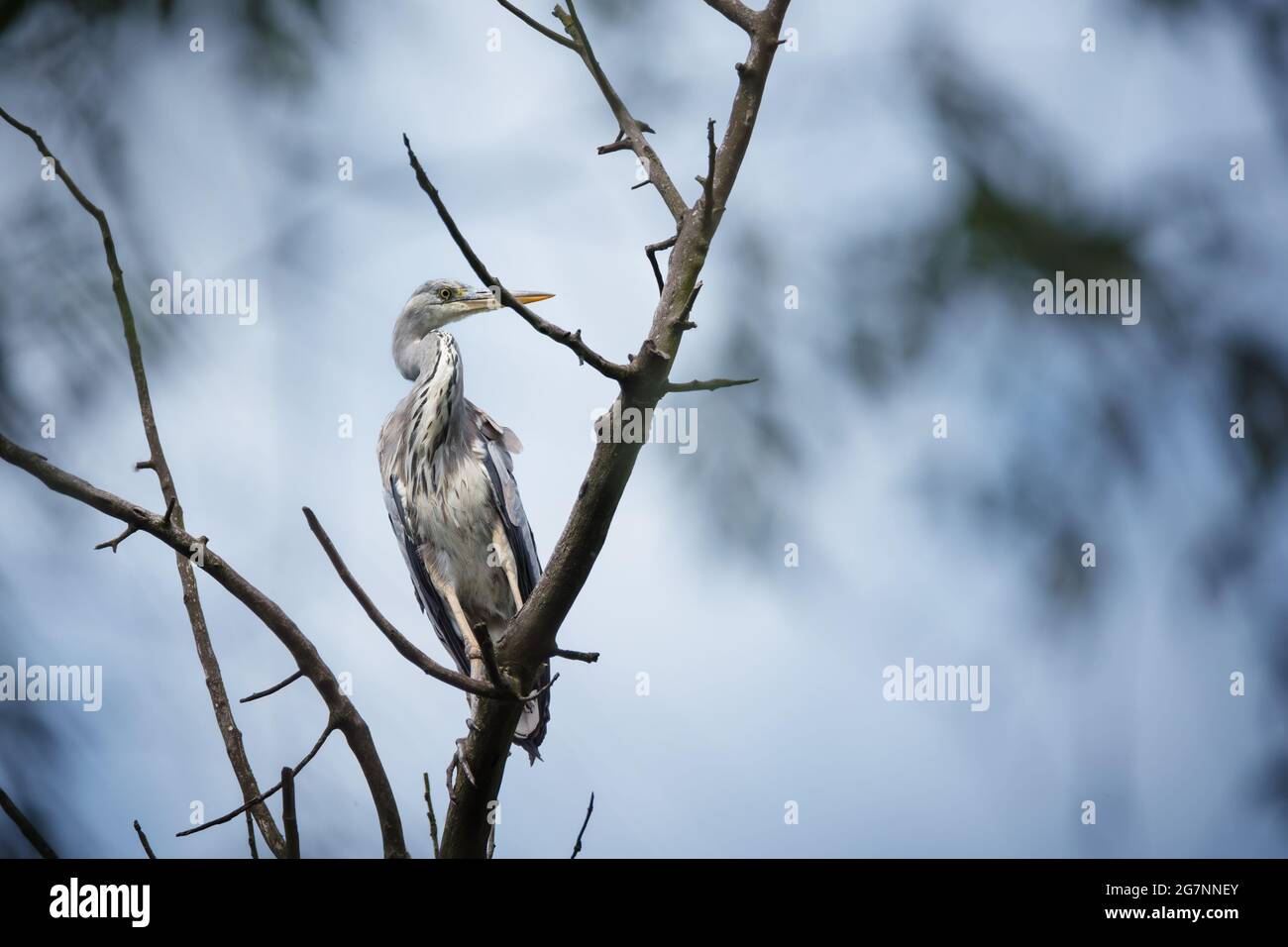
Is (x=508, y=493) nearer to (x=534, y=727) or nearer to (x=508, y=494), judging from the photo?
(x=508, y=494)

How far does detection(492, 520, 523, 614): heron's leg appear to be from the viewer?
3160mm

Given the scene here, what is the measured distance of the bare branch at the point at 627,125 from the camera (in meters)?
2.15

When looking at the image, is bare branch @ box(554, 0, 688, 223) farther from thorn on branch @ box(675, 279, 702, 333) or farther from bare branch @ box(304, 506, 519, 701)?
bare branch @ box(304, 506, 519, 701)

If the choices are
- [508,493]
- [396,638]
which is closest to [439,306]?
[508,493]

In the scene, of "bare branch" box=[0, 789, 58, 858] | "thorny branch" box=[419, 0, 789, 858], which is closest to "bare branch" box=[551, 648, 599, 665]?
"thorny branch" box=[419, 0, 789, 858]

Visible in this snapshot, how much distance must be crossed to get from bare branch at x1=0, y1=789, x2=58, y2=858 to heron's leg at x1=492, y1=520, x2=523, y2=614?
4.57 feet

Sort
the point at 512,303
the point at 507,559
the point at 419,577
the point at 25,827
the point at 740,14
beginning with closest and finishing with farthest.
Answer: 1. the point at 512,303
2. the point at 25,827
3. the point at 740,14
4. the point at 507,559
5. the point at 419,577

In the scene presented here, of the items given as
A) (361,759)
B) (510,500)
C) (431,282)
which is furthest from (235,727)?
(431,282)

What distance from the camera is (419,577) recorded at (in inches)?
130

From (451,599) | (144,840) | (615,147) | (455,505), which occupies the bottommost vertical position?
(144,840)

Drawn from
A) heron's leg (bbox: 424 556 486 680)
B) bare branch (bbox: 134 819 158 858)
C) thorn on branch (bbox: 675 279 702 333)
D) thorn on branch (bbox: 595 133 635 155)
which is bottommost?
bare branch (bbox: 134 819 158 858)

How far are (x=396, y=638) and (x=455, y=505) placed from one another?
5.31ft

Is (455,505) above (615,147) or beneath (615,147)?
beneath

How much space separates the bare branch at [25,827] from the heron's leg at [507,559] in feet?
4.57
